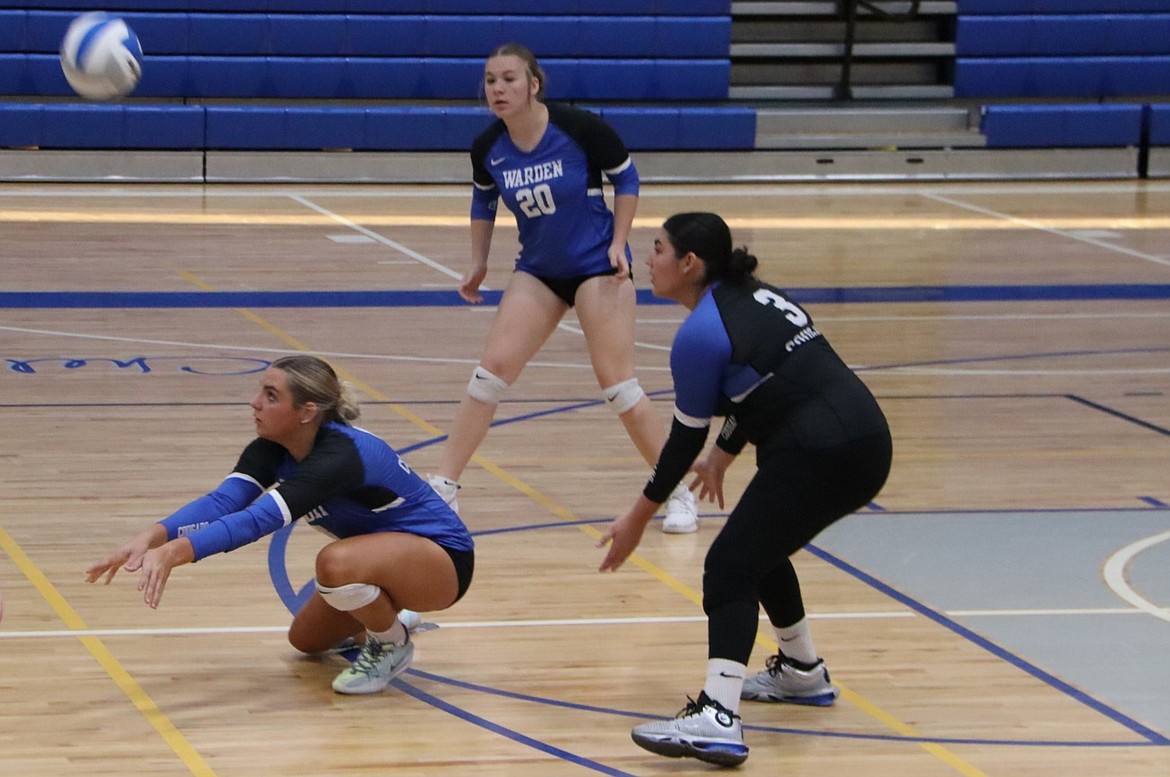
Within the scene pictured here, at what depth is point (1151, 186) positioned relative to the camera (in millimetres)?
17359

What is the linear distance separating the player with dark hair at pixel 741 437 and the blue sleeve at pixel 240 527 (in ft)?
2.45

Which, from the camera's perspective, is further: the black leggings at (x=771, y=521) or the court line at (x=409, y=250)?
the court line at (x=409, y=250)

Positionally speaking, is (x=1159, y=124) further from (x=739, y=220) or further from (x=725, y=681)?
(x=725, y=681)

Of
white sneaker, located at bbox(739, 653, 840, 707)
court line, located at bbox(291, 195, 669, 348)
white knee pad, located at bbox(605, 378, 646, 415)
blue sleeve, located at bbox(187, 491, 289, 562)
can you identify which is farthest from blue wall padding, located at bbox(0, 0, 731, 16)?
white sneaker, located at bbox(739, 653, 840, 707)

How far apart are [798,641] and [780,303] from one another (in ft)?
2.72

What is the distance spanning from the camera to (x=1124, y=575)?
18.1ft

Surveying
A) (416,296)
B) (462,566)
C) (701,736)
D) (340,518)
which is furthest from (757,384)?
(416,296)

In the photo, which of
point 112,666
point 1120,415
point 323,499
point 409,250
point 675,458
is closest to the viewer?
point 675,458

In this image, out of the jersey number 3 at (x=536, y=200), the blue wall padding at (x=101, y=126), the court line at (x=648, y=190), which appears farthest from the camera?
the blue wall padding at (x=101, y=126)

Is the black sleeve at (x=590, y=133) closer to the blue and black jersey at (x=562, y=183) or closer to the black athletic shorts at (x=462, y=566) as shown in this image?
the blue and black jersey at (x=562, y=183)

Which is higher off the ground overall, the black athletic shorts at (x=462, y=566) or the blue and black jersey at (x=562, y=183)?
A: the blue and black jersey at (x=562, y=183)

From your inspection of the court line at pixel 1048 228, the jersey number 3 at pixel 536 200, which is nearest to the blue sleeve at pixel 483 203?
the jersey number 3 at pixel 536 200

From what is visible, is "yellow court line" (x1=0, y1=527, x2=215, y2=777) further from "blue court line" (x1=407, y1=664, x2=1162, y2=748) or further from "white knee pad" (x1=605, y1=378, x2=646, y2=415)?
"white knee pad" (x1=605, y1=378, x2=646, y2=415)

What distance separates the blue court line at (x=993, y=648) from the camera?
425cm
